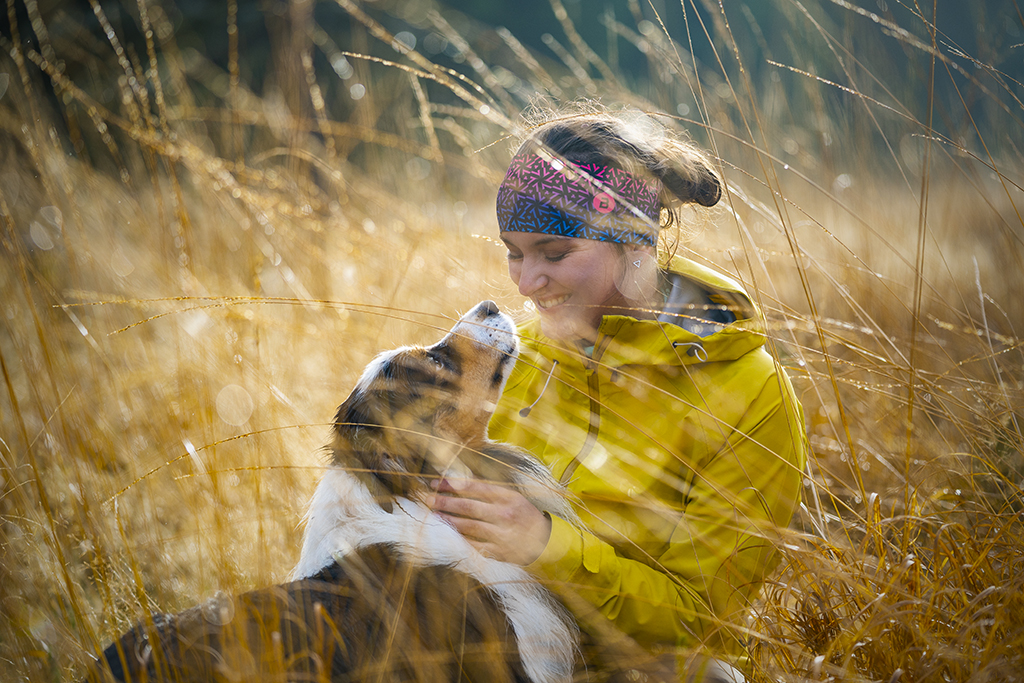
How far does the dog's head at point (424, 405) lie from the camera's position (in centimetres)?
157

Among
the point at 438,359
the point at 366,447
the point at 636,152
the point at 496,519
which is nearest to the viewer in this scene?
the point at 496,519

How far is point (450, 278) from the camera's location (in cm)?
285

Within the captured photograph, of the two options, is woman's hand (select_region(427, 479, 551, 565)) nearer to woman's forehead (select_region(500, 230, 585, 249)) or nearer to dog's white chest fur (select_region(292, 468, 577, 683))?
dog's white chest fur (select_region(292, 468, 577, 683))

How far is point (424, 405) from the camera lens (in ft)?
5.68

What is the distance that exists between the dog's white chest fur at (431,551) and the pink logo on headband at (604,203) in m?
0.98

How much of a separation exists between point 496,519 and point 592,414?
438 millimetres

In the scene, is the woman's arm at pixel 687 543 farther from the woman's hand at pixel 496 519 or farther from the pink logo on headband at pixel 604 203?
the pink logo on headband at pixel 604 203

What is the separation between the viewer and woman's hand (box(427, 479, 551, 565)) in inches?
56.3

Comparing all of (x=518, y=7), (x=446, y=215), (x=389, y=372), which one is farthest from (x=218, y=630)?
(x=518, y=7)

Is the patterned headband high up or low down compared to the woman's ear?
up

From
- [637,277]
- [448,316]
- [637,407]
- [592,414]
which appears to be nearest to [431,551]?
[592,414]

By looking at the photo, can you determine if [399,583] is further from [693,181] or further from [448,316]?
[693,181]

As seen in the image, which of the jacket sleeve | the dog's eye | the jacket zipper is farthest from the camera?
the dog's eye

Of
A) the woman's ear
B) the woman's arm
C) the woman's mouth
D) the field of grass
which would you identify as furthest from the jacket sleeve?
the woman's mouth
